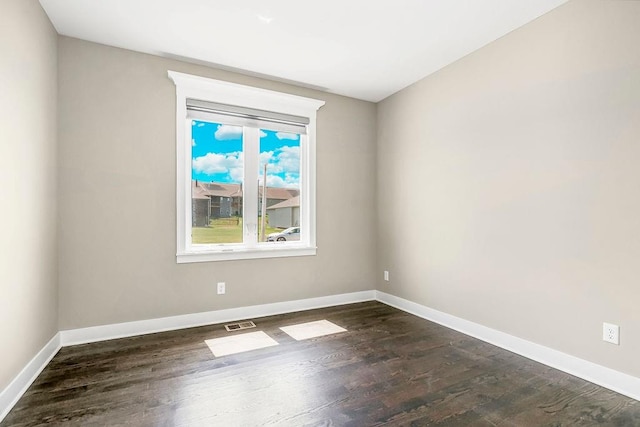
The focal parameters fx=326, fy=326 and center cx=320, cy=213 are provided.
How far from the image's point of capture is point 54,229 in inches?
103

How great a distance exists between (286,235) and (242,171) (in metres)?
0.90

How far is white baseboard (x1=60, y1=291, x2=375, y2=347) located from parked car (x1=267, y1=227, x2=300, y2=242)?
715 millimetres

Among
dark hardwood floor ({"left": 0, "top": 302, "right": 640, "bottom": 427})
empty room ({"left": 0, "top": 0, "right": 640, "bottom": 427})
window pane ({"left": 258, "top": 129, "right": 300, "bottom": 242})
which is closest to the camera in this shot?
dark hardwood floor ({"left": 0, "top": 302, "right": 640, "bottom": 427})

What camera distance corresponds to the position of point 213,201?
11.1 feet

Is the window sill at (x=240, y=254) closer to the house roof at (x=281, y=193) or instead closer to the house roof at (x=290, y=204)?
the house roof at (x=290, y=204)

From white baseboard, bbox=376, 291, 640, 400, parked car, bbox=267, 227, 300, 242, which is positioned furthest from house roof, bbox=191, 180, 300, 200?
white baseboard, bbox=376, 291, 640, 400

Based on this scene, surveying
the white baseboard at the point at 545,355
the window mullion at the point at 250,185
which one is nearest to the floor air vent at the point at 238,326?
the window mullion at the point at 250,185

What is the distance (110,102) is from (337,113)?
2.36 m

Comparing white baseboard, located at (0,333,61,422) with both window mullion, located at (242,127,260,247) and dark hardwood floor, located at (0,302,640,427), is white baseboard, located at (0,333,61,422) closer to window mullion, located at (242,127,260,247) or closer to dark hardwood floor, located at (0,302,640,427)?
dark hardwood floor, located at (0,302,640,427)

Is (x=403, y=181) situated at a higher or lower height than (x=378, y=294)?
higher

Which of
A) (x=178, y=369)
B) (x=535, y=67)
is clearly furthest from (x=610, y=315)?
(x=178, y=369)

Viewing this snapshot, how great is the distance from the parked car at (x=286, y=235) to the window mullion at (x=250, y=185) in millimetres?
220

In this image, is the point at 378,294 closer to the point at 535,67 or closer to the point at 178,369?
the point at 178,369

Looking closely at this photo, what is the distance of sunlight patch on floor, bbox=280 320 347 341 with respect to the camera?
2.98m
